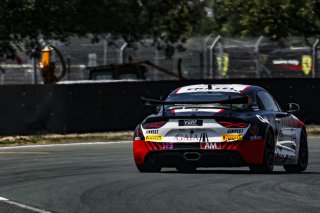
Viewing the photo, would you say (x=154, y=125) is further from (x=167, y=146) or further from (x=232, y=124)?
(x=232, y=124)

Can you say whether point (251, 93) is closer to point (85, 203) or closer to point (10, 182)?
point (10, 182)

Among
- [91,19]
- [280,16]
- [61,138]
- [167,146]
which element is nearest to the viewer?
[167,146]

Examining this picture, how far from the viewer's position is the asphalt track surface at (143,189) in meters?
11.0

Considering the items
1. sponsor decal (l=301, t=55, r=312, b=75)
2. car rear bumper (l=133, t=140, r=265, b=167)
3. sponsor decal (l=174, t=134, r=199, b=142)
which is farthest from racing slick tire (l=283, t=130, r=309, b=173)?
sponsor decal (l=301, t=55, r=312, b=75)

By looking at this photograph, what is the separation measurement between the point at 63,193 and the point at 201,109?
3.06m

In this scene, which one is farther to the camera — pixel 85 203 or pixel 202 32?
pixel 202 32

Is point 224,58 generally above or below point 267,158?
above

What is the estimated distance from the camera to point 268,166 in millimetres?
15008

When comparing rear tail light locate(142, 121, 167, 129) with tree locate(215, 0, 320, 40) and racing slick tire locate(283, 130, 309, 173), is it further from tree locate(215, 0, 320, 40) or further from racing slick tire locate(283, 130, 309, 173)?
tree locate(215, 0, 320, 40)

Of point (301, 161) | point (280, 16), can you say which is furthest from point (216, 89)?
point (280, 16)

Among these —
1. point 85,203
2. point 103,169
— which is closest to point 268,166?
point 103,169

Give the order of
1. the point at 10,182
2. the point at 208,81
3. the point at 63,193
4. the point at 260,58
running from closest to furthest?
the point at 63,193 < the point at 10,182 < the point at 208,81 < the point at 260,58

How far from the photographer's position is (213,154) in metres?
14.5

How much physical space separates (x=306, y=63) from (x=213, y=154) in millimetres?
20772
